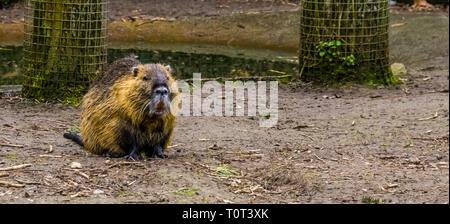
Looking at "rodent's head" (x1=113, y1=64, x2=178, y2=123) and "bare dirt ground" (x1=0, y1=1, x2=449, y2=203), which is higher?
"rodent's head" (x1=113, y1=64, x2=178, y2=123)

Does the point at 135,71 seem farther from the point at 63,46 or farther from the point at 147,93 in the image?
the point at 63,46

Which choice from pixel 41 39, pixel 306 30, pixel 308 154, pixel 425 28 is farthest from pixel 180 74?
pixel 425 28

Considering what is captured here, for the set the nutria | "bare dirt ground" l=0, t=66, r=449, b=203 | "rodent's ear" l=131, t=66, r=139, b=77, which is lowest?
"bare dirt ground" l=0, t=66, r=449, b=203

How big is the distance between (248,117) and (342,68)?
1797mm

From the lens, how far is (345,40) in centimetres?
898

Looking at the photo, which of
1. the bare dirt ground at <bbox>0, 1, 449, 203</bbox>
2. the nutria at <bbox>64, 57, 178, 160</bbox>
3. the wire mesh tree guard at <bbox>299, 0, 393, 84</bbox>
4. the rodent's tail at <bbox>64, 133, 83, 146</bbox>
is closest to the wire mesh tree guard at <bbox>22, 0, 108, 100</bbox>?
the bare dirt ground at <bbox>0, 1, 449, 203</bbox>

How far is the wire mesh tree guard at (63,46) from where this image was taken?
7.83 metres

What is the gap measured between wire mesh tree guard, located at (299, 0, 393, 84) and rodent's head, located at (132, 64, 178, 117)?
3674mm

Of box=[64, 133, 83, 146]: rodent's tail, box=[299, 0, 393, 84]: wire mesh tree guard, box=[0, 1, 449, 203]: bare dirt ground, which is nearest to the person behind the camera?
box=[0, 1, 449, 203]: bare dirt ground

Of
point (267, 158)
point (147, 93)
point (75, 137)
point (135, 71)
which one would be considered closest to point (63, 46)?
point (75, 137)

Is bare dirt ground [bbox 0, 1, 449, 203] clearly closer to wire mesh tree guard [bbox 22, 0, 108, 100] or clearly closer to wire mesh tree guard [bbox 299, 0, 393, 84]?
wire mesh tree guard [bbox 22, 0, 108, 100]

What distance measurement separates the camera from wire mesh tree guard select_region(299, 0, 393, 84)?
8930 mm

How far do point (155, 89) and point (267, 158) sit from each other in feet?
3.89

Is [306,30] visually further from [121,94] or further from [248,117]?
[121,94]
